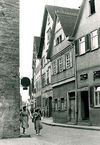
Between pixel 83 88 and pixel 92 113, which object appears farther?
pixel 83 88

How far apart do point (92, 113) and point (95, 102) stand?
873 millimetres

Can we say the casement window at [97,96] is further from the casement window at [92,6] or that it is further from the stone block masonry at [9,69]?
the stone block masonry at [9,69]

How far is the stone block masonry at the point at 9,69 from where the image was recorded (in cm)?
1443

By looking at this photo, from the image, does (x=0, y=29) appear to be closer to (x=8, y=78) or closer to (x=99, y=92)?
(x=8, y=78)

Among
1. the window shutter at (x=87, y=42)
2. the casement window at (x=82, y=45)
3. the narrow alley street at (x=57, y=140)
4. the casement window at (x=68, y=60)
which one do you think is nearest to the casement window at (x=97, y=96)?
the window shutter at (x=87, y=42)

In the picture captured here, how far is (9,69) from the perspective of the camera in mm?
14828

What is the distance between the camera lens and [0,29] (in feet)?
48.4

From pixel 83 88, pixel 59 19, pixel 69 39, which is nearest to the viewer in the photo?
pixel 83 88

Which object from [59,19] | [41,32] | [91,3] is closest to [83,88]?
[91,3]

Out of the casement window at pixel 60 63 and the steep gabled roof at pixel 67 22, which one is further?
the casement window at pixel 60 63

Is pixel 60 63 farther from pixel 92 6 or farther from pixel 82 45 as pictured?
pixel 92 6

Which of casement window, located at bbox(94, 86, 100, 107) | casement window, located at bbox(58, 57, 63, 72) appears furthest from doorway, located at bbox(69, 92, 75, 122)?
casement window, located at bbox(94, 86, 100, 107)

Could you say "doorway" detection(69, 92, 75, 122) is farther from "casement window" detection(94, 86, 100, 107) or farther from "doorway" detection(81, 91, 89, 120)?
"casement window" detection(94, 86, 100, 107)

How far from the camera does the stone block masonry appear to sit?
47.3 feet
